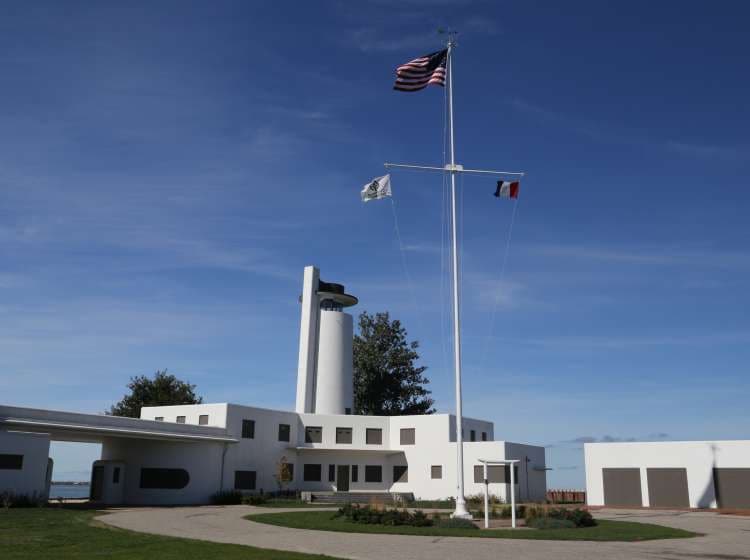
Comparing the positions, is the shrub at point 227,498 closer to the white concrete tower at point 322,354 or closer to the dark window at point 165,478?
the dark window at point 165,478

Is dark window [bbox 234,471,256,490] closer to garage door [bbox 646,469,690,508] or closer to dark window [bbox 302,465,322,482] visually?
dark window [bbox 302,465,322,482]

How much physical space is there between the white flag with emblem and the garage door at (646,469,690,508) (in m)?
23.1

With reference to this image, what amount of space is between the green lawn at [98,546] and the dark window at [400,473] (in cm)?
2627

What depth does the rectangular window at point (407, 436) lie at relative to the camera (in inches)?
1763

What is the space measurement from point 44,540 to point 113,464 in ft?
71.7

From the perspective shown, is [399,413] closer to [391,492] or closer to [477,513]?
[391,492]

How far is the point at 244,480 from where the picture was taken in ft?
131

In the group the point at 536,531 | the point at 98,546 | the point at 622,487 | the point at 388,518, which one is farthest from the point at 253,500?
the point at 98,546

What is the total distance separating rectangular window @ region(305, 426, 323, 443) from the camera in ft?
145

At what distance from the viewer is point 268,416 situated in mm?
42000

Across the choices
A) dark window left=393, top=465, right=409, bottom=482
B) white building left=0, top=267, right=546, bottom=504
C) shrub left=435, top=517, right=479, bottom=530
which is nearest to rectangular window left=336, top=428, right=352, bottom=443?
white building left=0, top=267, right=546, bottom=504

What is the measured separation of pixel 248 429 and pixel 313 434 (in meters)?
5.30

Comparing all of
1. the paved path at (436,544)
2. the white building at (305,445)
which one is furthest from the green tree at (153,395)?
the paved path at (436,544)

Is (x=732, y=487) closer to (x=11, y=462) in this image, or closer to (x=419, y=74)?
(x=419, y=74)
